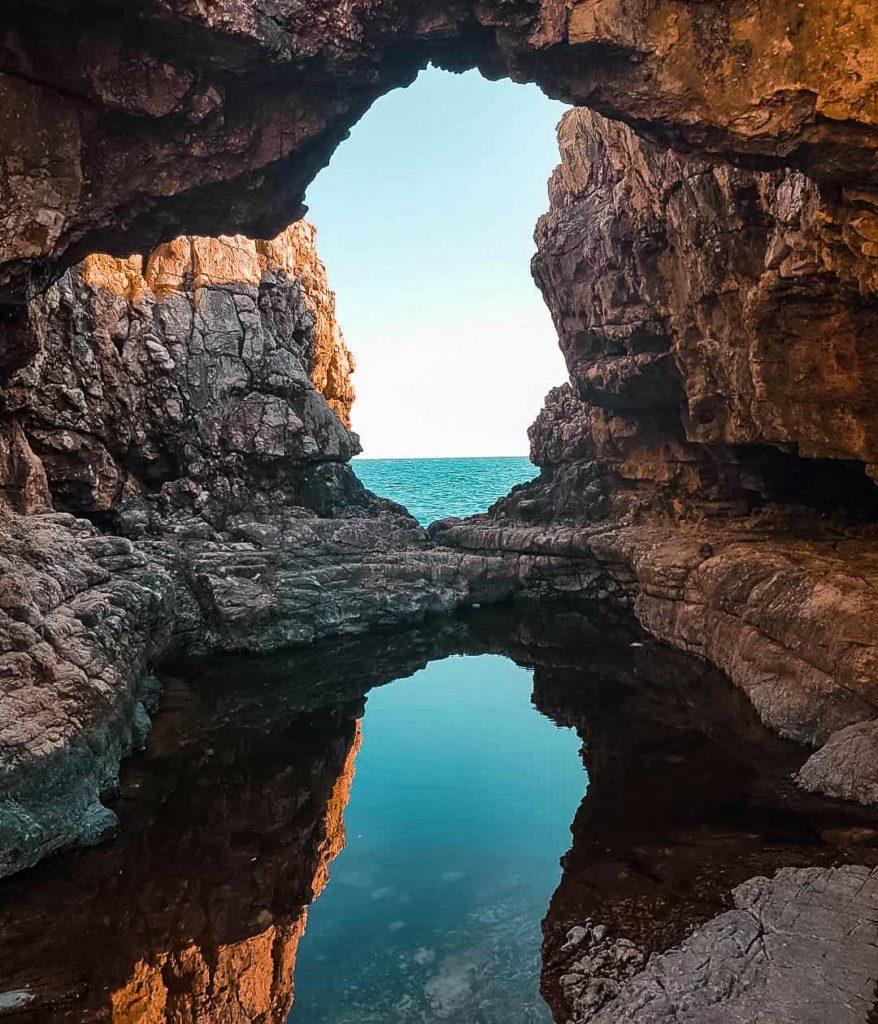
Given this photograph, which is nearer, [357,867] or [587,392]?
[357,867]

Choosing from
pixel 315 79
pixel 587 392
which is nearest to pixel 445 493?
pixel 587 392

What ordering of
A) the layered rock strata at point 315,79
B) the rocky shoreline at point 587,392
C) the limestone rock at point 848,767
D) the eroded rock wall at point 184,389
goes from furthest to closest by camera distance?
1. the eroded rock wall at point 184,389
2. the limestone rock at point 848,767
3. the layered rock strata at point 315,79
4. the rocky shoreline at point 587,392

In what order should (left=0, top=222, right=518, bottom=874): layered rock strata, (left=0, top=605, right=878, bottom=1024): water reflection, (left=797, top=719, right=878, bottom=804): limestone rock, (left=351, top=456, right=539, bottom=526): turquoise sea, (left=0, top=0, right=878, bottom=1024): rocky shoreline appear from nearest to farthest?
(left=0, top=605, right=878, bottom=1024): water reflection < (left=0, top=0, right=878, bottom=1024): rocky shoreline < (left=797, top=719, right=878, bottom=804): limestone rock < (left=0, top=222, right=518, bottom=874): layered rock strata < (left=351, top=456, right=539, bottom=526): turquoise sea

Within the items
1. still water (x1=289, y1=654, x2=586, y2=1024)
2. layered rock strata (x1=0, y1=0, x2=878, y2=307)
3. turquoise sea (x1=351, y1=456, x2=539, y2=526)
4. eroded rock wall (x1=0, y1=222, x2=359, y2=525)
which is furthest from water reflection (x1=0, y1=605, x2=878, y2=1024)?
turquoise sea (x1=351, y1=456, x2=539, y2=526)

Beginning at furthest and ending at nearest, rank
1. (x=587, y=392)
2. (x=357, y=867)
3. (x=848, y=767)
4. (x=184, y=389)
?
(x=587, y=392), (x=184, y=389), (x=848, y=767), (x=357, y=867)

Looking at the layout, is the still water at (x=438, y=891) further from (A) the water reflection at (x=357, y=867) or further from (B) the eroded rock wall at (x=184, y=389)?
(B) the eroded rock wall at (x=184, y=389)

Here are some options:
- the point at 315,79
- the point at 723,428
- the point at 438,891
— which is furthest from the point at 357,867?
the point at 723,428

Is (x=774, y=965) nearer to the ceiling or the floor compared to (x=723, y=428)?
nearer to the floor

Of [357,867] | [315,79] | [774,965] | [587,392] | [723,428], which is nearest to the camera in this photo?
[774,965]

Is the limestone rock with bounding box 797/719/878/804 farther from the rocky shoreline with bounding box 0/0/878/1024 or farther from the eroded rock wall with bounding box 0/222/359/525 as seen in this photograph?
the eroded rock wall with bounding box 0/222/359/525

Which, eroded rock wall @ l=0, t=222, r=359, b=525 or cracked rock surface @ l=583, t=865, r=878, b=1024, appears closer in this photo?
cracked rock surface @ l=583, t=865, r=878, b=1024

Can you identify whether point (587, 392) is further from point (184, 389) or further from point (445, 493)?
point (445, 493)

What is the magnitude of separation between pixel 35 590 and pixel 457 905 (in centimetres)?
935

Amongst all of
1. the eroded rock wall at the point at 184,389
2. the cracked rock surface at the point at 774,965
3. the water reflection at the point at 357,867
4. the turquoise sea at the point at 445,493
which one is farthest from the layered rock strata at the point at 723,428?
the turquoise sea at the point at 445,493
